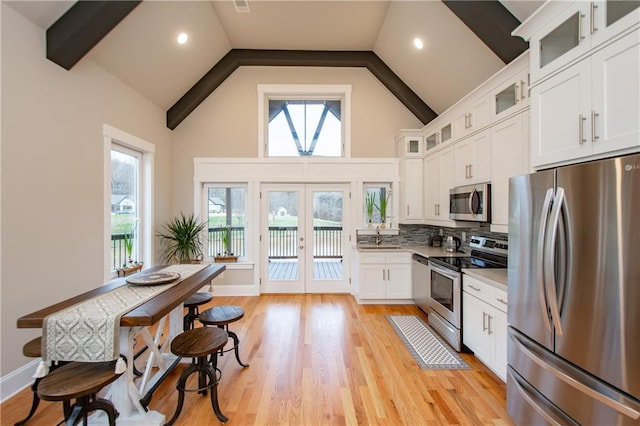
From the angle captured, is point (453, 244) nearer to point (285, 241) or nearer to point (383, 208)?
point (383, 208)

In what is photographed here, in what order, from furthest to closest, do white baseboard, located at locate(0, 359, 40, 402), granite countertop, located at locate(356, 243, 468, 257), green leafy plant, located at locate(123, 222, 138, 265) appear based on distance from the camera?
granite countertop, located at locate(356, 243, 468, 257), green leafy plant, located at locate(123, 222, 138, 265), white baseboard, located at locate(0, 359, 40, 402)

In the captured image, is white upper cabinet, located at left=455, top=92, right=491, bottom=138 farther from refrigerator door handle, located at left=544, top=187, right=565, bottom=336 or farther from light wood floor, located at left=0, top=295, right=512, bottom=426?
light wood floor, located at left=0, top=295, right=512, bottom=426

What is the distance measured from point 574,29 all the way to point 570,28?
0.04 meters

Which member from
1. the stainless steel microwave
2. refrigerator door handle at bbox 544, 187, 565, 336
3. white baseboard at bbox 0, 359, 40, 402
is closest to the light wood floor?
white baseboard at bbox 0, 359, 40, 402

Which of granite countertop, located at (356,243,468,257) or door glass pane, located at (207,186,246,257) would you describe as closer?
granite countertop, located at (356,243,468,257)

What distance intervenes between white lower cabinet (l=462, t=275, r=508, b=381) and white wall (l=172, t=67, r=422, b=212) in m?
2.94

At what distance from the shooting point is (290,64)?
4848 mm

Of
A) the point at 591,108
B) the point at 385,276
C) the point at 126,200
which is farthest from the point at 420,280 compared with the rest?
the point at 126,200

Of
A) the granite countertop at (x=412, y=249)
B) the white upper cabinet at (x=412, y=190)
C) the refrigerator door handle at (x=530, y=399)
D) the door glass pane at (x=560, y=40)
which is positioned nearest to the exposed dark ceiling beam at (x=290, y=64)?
the white upper cabinet at (x=412, y=190)

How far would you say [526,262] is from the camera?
1838 mm

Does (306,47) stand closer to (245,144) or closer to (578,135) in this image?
(245,144)

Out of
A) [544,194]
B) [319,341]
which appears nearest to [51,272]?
[319,341]

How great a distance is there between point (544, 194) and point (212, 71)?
16.0 ft

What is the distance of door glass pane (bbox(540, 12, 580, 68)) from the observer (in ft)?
5.80
